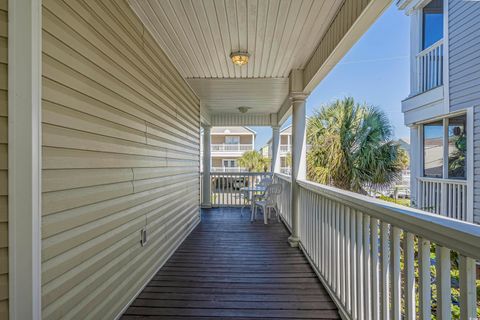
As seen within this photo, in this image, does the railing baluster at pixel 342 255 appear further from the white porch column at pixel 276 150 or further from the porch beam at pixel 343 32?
the white porch column at pixel 276 150

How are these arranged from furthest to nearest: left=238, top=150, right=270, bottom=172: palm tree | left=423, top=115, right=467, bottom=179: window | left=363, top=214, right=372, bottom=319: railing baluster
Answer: left=238, top=150, right=270, bottom=172: palm tree, left=423, top=115, right=467, bottom=179: window, left=363, top=214, right=372, bottom=319: railing baluster

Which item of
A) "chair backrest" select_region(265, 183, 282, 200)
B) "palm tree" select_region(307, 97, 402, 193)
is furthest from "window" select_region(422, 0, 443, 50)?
"chair backrest" select_region(265, 183, 282, 200)

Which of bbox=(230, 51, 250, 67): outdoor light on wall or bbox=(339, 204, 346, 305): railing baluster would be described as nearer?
bbox=(339, 204, 346, 305): railing baluster

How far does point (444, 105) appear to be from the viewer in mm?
4289

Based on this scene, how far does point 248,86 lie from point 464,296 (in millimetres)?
4110

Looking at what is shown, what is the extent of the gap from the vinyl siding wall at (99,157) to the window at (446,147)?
4449 mm

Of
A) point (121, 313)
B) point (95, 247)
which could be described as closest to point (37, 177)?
point (95, 247)

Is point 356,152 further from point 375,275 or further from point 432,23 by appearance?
point 375,275

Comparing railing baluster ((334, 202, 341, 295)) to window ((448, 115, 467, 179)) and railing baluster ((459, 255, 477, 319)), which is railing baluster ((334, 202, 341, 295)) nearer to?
railing baluster ((459, 255, 477, 319))

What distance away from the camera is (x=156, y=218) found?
2.86 metres

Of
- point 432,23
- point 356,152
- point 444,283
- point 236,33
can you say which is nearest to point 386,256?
point 444,283

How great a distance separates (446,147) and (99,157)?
16.8ft

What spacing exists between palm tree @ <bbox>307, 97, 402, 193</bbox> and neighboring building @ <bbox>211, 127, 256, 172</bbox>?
13.7m

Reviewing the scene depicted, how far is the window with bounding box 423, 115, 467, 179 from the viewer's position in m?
4.06
